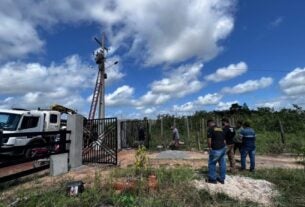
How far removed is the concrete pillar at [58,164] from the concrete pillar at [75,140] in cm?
46

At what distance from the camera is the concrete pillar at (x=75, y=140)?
1179cm

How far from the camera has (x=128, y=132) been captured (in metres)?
22.3

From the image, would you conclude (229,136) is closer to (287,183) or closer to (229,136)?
(229,136)

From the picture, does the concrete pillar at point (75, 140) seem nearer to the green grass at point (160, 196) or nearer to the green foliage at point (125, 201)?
the green grass at point (160, 196)

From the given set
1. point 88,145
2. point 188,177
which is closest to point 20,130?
point 88,145

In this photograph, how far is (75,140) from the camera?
1186 centimetres

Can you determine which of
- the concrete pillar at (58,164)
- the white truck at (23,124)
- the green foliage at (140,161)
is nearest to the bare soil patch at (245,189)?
the green foliage at (140,161)

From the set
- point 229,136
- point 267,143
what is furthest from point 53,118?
point 267,143

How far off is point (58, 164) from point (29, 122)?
5033 millimetres

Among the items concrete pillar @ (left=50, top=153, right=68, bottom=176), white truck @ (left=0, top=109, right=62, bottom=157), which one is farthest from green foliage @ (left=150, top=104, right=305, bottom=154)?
concrete pillar @ (left=50, top=153, right=68, bottom=176)

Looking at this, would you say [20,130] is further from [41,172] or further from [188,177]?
[188,177]

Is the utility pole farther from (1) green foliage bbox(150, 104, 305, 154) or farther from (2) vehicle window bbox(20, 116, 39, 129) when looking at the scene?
(2) vehicle window bbox(20, 116, 39, 129)

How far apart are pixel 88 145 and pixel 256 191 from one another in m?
7.70

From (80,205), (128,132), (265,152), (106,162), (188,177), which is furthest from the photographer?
(128,132)
